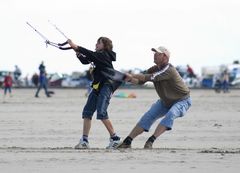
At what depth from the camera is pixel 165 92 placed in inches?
538

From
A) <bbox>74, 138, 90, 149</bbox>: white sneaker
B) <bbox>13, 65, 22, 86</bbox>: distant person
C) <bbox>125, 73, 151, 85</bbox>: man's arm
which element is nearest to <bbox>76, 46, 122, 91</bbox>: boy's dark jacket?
<bbox>125, 73, 151, 85</bbox>: man's arm

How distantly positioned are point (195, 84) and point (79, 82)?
8.44 metres

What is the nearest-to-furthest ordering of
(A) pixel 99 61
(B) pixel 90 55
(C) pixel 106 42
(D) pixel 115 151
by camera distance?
1. (D) pixel 115 151
2. (B) pixel 90 55
3. (A) pixel 99 61
4. (C) pixel 106 42

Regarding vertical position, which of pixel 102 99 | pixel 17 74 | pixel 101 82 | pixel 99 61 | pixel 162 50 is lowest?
pixel 17 74

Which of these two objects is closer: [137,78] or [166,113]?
[137,78]

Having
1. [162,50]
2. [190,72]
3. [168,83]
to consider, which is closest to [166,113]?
[168,83]

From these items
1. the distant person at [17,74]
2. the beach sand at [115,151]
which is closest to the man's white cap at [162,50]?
the beach sand at [115,151]

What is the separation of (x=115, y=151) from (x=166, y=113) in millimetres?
1232

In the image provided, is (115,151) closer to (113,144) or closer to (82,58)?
(113,144)

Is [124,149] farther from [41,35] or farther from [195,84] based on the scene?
[195,84]

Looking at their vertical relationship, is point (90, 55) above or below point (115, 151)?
above

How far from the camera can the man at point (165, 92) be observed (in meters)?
13.5

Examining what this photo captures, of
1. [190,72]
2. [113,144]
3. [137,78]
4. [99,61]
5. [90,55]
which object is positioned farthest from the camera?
[190,72]

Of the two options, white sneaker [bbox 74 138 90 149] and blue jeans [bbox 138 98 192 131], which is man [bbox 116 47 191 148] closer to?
blue jeans [bbox 138 98 192 131]
